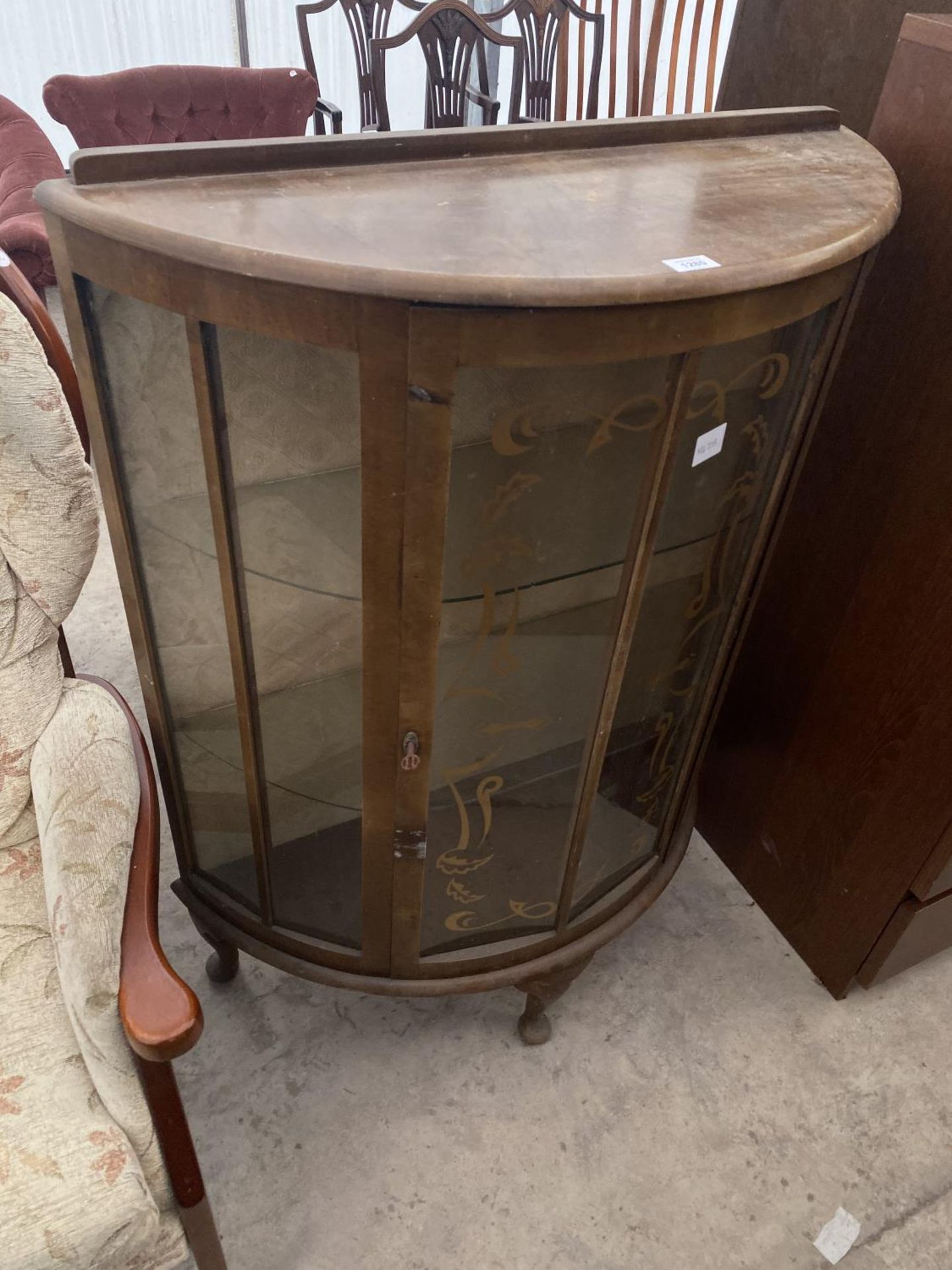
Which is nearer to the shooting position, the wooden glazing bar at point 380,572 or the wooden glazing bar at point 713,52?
the wooden glazing bar at point 380,572

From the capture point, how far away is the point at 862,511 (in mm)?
1068

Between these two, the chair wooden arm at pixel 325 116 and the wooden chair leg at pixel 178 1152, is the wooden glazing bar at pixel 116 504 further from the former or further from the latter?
the chair wooden arm at pixel 325 116

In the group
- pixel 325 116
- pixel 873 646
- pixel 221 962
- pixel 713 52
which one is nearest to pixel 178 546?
pixel 221 962

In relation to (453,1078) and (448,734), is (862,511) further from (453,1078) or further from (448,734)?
(453,1078)

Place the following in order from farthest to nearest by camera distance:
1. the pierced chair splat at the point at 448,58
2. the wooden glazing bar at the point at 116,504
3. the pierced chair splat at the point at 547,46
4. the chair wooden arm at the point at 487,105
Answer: the chair wooden arm at the point at 487,105
the pierced chair splat at the point at 547,46
the pierced chair splat at the point at 448,58
the wooden glazing bar at the point at 116,504

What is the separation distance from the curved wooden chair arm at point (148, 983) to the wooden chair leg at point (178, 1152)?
4cm

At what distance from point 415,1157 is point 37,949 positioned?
0.54 m

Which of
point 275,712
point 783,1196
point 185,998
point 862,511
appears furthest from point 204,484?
point 783,1196

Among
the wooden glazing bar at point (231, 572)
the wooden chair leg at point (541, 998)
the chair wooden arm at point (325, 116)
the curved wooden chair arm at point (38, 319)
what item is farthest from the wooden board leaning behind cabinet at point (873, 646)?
the chair wooden arm at point (325, 116)

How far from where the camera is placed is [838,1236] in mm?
1064

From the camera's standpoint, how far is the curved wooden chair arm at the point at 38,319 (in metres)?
0.78

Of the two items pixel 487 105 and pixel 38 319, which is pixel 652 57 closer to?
pixel 487 105

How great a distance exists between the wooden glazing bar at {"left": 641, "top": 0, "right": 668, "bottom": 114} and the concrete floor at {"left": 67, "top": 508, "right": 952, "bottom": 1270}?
6.89 ft

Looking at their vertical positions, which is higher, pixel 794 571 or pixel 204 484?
pixel 204 484
